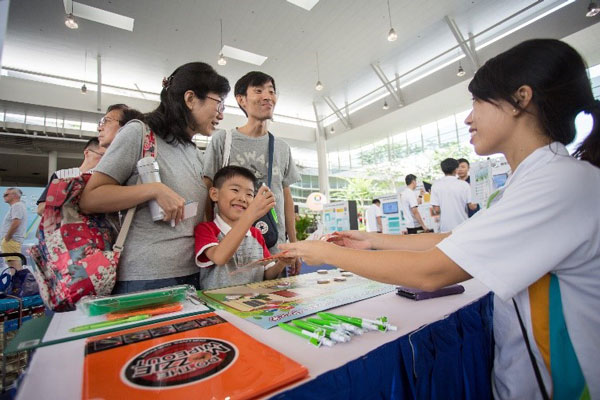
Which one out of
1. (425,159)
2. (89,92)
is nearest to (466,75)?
(425,159)

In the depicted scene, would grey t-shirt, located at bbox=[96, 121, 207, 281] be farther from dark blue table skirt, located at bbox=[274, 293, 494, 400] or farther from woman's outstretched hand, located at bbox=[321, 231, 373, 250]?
dark blue table skirt, located at bbox=[274, 293, 494, 400]

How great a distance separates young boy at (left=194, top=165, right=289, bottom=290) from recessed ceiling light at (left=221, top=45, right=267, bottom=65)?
6.16 m

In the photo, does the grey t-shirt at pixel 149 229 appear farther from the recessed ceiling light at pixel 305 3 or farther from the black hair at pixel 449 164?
the recessed ceiling light at pixel 305 3

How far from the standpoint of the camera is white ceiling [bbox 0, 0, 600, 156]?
5453 millimetres

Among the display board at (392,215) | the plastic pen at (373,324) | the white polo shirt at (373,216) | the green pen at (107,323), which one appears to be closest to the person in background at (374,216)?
the white polo shirt at (373,216)

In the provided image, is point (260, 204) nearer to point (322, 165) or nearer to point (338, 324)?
point (338, 324)

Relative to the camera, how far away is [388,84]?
26.4ft

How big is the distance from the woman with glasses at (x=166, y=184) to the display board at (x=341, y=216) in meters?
6.25

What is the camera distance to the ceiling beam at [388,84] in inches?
303

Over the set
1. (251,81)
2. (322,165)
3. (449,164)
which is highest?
(322,165)

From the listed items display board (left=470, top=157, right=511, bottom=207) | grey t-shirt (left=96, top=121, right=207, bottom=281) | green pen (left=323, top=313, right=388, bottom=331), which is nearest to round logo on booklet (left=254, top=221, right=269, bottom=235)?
grey t-shirt (left=96, top=121, right=207, bottom=281)

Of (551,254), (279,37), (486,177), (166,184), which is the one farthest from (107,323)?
(279,37)

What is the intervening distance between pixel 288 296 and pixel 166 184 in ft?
2.28

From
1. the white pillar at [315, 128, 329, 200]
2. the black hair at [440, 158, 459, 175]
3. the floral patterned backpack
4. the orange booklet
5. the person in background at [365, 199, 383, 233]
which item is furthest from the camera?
the white pillar at [315, 128, 329, 200]
